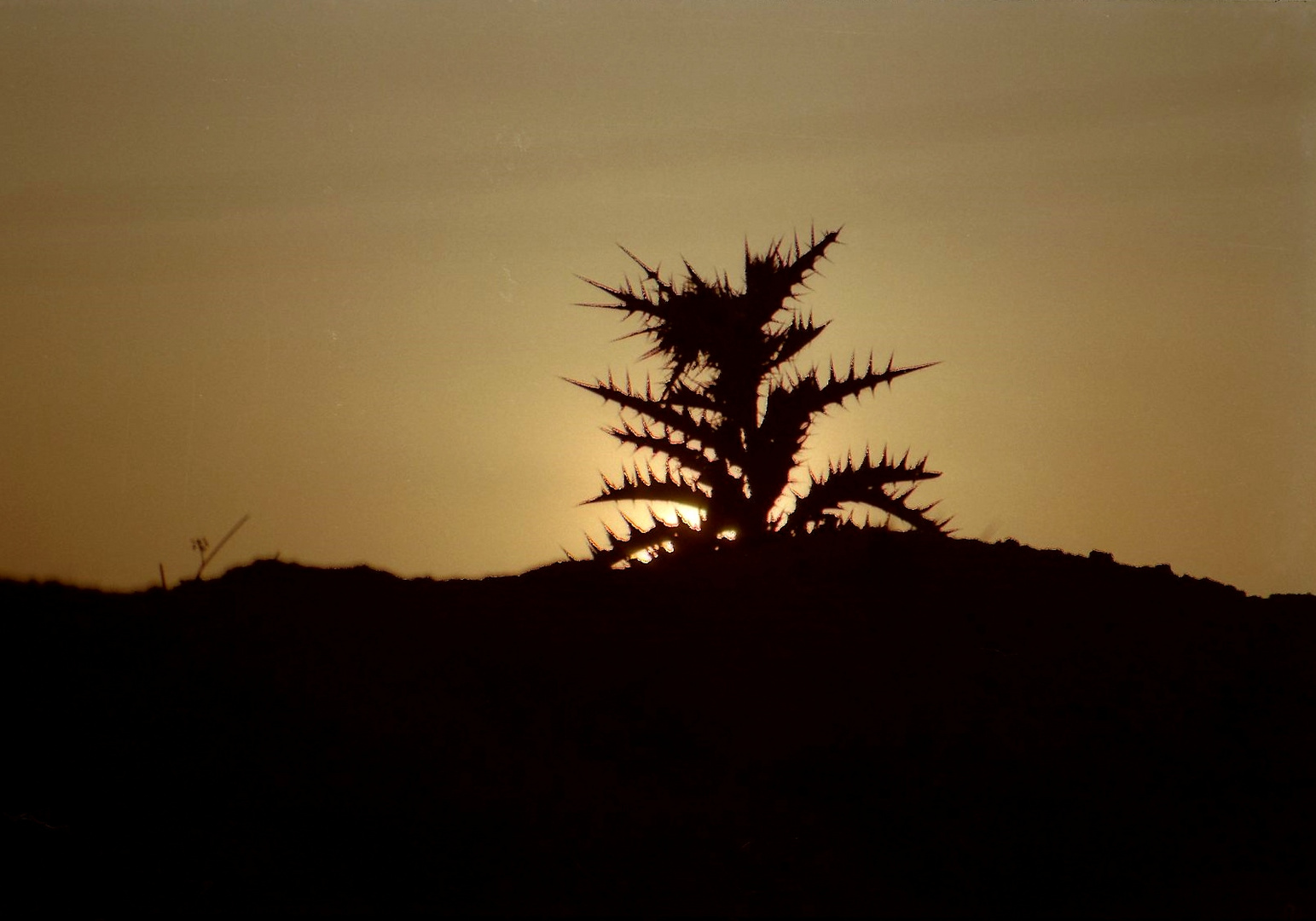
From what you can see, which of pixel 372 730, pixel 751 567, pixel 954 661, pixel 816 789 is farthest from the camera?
pixel 751 567

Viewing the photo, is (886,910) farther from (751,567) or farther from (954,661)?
(751,567)

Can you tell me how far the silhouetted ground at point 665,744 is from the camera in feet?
12.4

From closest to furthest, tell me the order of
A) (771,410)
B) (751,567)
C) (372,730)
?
(372,730)
(751,567)
(771,410)

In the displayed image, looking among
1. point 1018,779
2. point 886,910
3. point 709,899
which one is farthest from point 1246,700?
point 709,899

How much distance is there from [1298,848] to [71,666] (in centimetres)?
522

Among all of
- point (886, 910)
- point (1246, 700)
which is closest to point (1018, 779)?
point (886, 910)

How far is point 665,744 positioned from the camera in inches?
193

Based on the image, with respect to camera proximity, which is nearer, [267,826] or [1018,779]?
[267,826]

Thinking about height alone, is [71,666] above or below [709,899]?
above

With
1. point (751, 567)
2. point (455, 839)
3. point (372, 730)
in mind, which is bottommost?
point (455, 839)

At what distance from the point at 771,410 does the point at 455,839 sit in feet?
17.6

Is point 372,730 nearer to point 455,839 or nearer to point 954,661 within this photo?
point 455,839

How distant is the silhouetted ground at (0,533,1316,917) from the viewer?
3.77 metres

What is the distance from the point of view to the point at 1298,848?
15.5 feet
